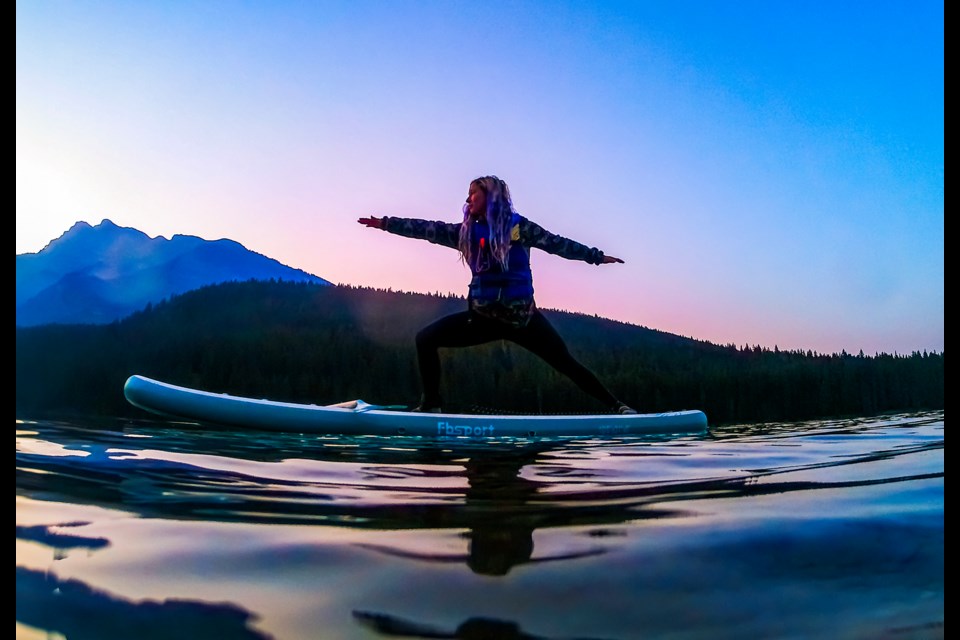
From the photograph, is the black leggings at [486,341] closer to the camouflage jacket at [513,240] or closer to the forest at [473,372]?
the camouflage jacket at [513,240]

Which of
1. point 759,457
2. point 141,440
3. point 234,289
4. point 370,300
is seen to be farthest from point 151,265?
point 759,457

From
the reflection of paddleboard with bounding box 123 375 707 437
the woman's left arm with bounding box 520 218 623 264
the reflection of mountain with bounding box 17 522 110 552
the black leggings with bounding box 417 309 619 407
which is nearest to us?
the reflection of mountain with bounding box 17 522 110 552

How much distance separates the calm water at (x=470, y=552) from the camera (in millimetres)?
1029

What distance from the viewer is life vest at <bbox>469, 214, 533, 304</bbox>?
5.65m

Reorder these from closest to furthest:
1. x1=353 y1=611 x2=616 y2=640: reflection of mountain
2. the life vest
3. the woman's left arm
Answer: x1=353 y1=611 x2=616 y2=640: reflection of mountain < the life vest < the woman's left arm

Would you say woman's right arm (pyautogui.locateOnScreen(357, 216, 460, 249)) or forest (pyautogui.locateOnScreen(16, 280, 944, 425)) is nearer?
woman's right arm (pyautogui.locateOnScreen(357, 216, 460, 249))

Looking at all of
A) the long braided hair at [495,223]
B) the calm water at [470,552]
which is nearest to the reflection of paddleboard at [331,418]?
the long braided hair at [495,223]

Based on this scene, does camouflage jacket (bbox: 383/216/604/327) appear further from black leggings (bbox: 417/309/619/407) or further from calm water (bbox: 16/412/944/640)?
calm water (bbox: 16/412/944/640)

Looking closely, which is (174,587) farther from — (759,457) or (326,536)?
(759,457)

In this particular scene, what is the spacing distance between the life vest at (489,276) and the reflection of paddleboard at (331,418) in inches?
47.0

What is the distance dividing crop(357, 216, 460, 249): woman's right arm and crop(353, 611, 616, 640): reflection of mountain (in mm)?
4841

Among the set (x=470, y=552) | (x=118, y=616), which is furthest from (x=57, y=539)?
(x=470, y=552)

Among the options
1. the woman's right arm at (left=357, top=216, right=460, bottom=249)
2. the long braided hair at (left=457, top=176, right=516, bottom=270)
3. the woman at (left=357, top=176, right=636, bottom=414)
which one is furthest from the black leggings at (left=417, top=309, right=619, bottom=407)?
the woman's right arm at (left=357, top=216, right=460, bottom=249)

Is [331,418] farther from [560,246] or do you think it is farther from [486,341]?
[560,246]
